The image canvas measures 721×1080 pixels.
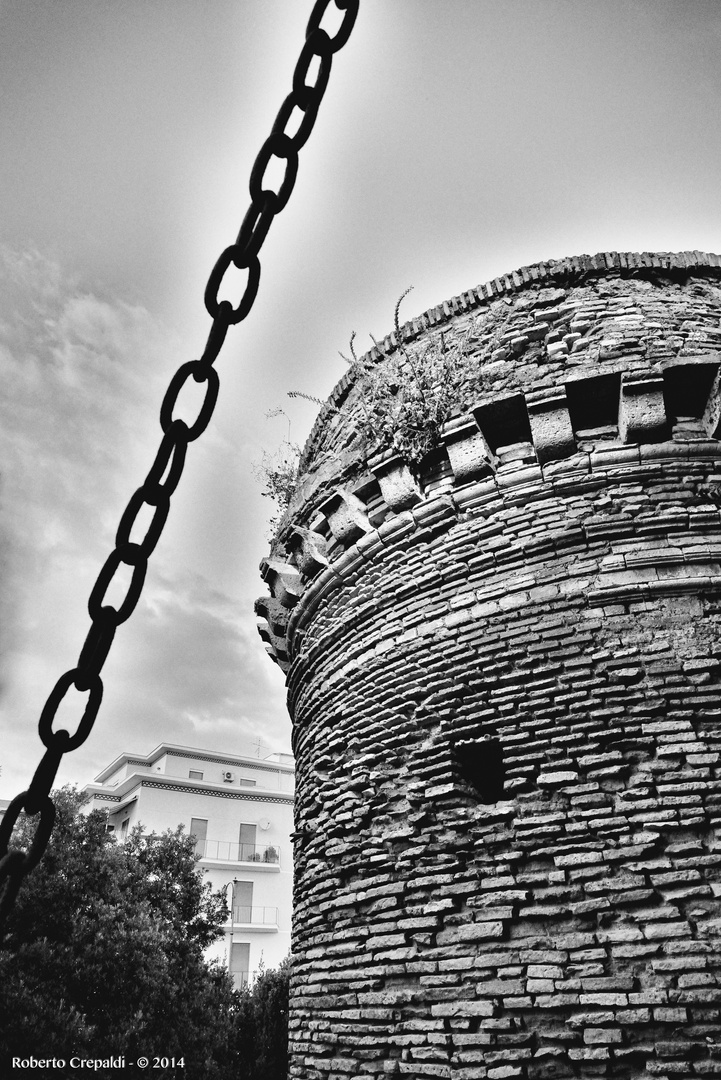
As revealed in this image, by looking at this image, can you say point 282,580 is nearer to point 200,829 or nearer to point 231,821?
point 200,829

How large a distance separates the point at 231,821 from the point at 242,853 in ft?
4.24

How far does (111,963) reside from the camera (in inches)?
484

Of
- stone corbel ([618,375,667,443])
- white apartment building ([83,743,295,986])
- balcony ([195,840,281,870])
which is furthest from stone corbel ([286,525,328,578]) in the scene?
balcony ([195,840,281,870])

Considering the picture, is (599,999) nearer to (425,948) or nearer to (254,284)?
(425,948)

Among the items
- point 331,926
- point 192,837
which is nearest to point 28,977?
point 192,837

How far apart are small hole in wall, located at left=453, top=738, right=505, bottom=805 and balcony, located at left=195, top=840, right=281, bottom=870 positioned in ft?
80.1

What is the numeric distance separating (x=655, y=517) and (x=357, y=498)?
2.08 meters

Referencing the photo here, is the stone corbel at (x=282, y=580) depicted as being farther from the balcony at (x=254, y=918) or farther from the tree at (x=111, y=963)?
the balcony at (x=254, y=918)

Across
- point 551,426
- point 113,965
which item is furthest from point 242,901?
point 551,426

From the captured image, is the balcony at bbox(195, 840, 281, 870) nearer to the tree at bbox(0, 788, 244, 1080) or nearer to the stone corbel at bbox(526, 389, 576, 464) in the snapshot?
the tree at bbox(0, 788, 244, 1080)

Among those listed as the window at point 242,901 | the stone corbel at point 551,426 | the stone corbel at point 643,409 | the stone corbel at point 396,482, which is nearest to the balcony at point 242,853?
the window at point 242,901

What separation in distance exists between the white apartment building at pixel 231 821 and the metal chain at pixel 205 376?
24.9 m

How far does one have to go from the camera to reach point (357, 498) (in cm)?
522

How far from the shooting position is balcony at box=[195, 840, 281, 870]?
26094mm
